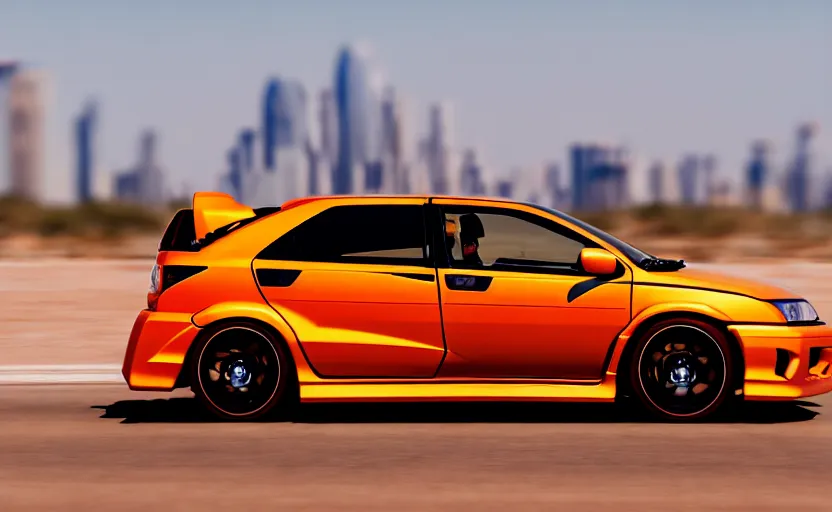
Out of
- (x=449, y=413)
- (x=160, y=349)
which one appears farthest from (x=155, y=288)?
(x=449, y=413)

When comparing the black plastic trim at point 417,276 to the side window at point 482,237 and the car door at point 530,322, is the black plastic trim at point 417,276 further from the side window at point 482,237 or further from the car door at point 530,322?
the side window at point 482,237

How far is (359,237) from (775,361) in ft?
8.90

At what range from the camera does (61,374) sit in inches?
450

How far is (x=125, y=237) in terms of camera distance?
211 feet

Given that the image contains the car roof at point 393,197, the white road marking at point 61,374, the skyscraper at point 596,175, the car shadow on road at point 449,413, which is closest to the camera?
the car shadow on road at point 449,413

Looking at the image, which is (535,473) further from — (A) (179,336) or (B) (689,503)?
(A) (179,336)

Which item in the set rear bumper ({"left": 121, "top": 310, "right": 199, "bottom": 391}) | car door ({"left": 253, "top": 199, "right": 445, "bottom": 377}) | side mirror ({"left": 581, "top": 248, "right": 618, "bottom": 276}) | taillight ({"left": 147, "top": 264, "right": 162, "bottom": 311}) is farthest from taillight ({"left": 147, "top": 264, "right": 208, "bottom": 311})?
side mirror ({"left": 581, "top": 248, "right": 618, "bottom": 276})

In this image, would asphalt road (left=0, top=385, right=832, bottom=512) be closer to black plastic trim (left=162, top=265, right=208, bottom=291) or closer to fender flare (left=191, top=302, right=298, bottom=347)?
fender flare (left=191, top=302, right=298, bottom=347)

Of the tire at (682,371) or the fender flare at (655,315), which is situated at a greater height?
the fender flare at (655,315)

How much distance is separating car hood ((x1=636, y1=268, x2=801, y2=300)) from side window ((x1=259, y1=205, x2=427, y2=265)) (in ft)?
4.75

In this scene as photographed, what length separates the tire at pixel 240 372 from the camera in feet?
29.5

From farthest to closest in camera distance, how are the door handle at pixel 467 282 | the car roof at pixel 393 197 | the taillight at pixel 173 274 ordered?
the car roof at pixel 393 197, the taillight at pixel 173 274, the door handle at pixel 467 282

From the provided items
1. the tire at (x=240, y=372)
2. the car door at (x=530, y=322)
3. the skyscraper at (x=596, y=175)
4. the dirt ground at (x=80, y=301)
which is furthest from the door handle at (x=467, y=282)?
the skyscraper at (x=596, y=175)

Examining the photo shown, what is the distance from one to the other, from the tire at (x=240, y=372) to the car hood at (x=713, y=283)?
2333 millimetres
